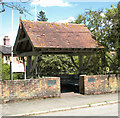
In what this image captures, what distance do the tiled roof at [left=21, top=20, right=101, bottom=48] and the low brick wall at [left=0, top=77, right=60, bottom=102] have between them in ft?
7.74

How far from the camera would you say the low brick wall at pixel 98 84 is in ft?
42.2

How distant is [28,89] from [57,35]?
4.90 metres

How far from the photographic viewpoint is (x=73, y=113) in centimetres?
859

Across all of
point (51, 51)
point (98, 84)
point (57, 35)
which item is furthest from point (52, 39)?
point (98, 84)

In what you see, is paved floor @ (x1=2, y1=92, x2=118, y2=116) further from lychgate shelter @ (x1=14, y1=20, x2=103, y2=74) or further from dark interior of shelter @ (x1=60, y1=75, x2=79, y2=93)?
lychgate shelter @ (x1=14, y1=20, x2=103, y2=74)

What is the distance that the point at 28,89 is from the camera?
1107cm

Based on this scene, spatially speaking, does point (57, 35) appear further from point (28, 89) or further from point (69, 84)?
point (28, 89)

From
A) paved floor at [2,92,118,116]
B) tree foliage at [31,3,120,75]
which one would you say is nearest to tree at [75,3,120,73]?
tree foliage at [31,3,120,75]

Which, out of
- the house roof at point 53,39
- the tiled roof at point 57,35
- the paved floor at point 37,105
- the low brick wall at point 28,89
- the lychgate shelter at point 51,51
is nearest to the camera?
the paved floor at point 37,105

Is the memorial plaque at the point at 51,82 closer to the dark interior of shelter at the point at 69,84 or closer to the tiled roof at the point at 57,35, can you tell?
the tiled roof at the point at 57,35

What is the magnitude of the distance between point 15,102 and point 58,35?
592 centimetres

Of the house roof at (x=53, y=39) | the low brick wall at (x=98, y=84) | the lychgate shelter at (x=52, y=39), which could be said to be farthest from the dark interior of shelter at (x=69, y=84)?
the house roof at (x=53, y=39)

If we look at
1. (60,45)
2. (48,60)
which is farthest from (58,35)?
(48,60)

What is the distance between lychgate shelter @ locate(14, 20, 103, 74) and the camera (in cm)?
1283
